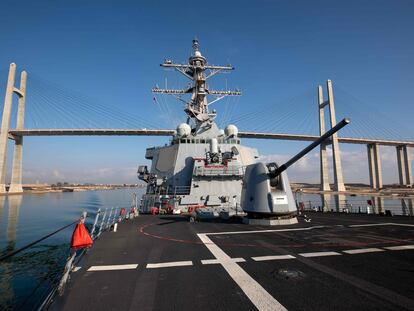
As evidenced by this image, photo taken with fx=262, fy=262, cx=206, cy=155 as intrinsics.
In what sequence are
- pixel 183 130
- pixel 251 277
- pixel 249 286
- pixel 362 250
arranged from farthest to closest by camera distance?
pixel 183 130 → pixel 362 250 → pixel 251 277 → pixel 249 286

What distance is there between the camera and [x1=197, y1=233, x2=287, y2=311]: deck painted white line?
320cm

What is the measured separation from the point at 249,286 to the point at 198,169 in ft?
41.8

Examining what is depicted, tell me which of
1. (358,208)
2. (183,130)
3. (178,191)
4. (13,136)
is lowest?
(358,208)

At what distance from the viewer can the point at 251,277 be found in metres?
4.23

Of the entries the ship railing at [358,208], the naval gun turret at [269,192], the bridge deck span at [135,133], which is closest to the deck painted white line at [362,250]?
the naval gun turret at [269,192]

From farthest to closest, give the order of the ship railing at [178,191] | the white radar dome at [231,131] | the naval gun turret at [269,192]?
the white radar dome at [231,131] < the ship railing at [178,191] < the naval gun turret at [269,192]

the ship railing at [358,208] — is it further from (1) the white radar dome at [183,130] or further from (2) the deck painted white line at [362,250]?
(1) the white radar dome at [183,130]

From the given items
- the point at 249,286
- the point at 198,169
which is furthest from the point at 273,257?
the point at 198,169

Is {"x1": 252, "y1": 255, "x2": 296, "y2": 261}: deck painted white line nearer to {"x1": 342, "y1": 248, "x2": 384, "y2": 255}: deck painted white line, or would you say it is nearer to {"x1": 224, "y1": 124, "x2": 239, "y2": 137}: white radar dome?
{"x1": 342, "y1": 248, "x2": 384, "y2": 255}: deck painted white line

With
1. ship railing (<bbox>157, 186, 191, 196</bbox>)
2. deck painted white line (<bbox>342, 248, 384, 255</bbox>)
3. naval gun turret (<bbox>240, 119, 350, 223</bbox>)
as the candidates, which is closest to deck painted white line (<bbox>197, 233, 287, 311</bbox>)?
deck painted white line (<bbox>342, 248, 384, 255</bbox>)

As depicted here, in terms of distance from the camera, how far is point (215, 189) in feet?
55.4

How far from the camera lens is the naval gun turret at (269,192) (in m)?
10.0

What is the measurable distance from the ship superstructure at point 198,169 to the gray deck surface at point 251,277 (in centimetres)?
685

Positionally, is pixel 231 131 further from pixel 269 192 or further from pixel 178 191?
pixel 269 192
